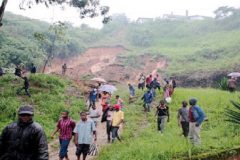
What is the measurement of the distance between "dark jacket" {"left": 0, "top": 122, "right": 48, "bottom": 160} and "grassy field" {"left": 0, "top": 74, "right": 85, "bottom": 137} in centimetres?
1102

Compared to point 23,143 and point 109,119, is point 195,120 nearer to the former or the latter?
point 109,119

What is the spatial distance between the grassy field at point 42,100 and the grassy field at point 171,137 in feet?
11.1

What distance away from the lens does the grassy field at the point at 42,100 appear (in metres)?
18.5

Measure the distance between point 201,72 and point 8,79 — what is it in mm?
21151

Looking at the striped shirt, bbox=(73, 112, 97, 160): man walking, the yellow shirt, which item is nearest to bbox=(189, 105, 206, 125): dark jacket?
the yellow shirt

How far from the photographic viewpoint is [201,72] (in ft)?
132

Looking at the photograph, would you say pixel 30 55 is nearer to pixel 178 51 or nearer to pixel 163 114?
pixel 178 51

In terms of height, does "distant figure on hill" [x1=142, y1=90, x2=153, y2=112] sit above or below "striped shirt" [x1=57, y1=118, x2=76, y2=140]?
above

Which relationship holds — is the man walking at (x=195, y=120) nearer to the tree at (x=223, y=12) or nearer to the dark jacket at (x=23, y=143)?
the dark jacket at (x=23, y=143)

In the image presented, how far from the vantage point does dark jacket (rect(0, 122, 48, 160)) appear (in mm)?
5266

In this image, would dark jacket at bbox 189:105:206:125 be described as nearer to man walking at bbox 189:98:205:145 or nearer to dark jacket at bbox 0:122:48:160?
man walking at bbox 189:98:205:145

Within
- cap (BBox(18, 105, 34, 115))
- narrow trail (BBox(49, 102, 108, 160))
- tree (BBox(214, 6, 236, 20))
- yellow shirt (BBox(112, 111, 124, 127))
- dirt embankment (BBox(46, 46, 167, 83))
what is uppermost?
tree (BBox(214, 6, 236, 20))

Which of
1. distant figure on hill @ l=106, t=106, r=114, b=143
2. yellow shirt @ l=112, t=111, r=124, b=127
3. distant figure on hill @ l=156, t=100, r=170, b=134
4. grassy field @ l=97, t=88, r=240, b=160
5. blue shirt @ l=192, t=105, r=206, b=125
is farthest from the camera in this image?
distant figure on hill @ l=156, t=100, r=170, b=134

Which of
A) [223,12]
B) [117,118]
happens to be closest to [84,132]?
[117,118]
